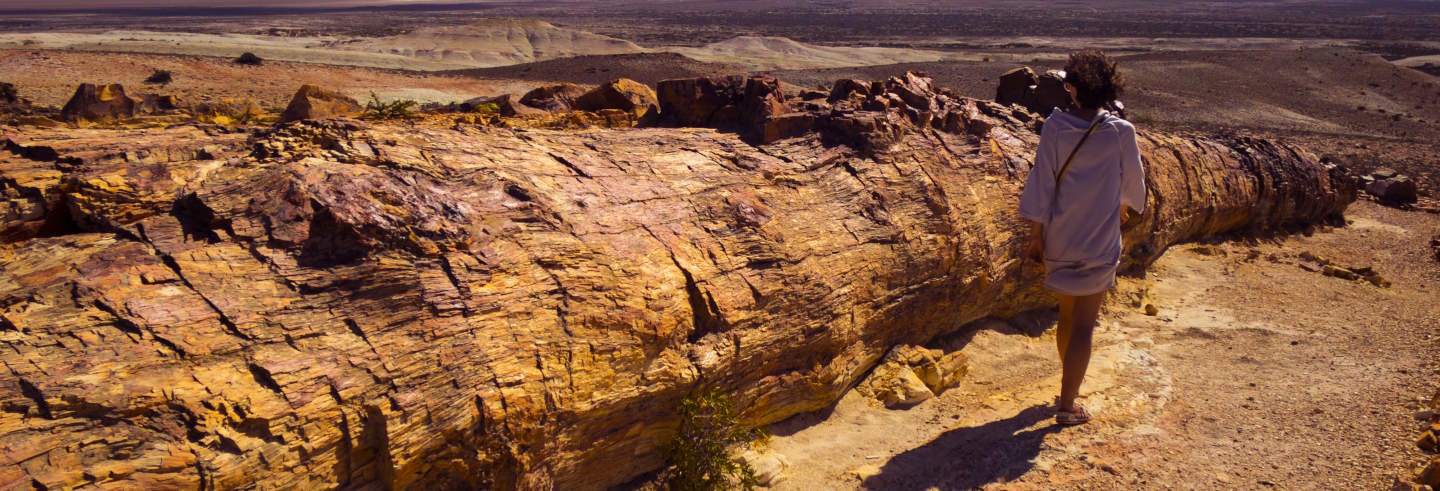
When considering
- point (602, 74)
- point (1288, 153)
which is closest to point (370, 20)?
point (602, 74)

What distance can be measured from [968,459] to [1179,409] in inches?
55.1

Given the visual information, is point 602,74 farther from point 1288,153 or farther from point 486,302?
point 486,302

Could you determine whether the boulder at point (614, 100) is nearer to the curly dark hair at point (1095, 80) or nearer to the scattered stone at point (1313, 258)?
→ the curly dark hair at point (1095, 80)

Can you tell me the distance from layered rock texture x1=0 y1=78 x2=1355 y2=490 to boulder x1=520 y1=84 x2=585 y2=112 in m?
1.92

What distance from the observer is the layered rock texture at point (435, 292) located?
2939 millimetres

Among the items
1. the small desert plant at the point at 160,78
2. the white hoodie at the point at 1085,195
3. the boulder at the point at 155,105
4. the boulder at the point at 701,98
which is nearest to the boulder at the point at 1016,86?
the boulder at the point at 701,98

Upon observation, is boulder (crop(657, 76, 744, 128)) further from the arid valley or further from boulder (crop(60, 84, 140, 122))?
boulder (crop(60, 84, 140, 122))

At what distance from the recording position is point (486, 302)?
11.9 feet

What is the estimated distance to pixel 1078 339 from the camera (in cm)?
440

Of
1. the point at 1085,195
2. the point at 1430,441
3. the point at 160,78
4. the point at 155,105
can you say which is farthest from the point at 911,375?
the point at 160,78

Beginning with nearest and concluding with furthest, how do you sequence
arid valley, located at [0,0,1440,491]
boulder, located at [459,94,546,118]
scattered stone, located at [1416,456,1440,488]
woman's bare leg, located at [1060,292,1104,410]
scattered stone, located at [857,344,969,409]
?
1. arid valley, located at [0,0,1440,491]
2. scattered stone, located at [1416,456,1440,488]
3. woman's bare leg, located at [1060,292,1104,410]
4. scattered stone, located at [857,344,969,409]
5. boulder, located at [459,94,546,118]

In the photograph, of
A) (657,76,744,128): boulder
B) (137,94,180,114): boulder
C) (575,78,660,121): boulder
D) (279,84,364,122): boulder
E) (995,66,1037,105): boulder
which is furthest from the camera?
(995,66,1037,105): boulder

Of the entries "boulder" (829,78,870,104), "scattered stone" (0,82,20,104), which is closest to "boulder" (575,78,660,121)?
"boulder" (829,78,870,104)

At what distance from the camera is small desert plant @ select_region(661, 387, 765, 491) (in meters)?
4.02
